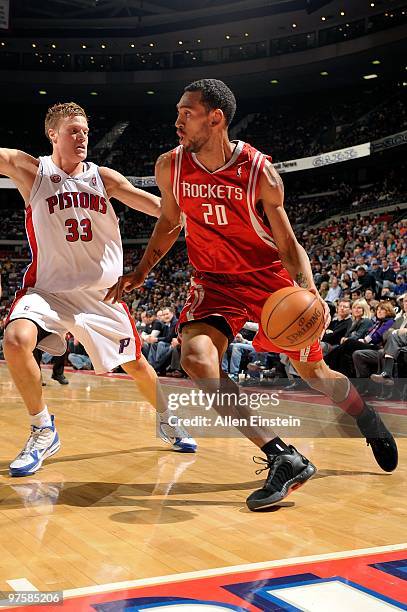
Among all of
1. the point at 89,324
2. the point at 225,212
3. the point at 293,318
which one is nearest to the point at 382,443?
the point at 293,318

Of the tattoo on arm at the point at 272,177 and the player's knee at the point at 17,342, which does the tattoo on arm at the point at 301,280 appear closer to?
the tattoo on arm at the point at 272,177

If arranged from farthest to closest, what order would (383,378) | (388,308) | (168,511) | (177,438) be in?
(388,308) → (383,378) → (177,438) → (168,511)

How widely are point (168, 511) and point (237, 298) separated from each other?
108cm

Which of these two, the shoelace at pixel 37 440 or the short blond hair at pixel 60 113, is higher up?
the short blond hair at pixel 60 113

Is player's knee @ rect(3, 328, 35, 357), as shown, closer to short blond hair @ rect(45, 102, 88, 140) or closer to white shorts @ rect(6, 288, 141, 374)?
white shorts @ rect(6, 288, 141, 374)

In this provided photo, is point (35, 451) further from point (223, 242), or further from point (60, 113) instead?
point (60, 113)

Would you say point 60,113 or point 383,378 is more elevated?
point 60,113

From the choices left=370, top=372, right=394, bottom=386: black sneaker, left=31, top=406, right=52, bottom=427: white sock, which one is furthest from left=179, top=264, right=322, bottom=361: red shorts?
left=370, top=372, right=394, bottom=386: black sneaker

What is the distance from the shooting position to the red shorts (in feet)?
10.8

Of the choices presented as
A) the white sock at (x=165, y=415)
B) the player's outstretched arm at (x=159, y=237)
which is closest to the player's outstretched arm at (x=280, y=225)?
the player's outstretched arm at (x=159, y=237)

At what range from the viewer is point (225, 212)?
3.22 meters

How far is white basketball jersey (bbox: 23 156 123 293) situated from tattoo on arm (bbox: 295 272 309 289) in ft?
4.08

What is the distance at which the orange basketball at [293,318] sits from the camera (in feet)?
9.53

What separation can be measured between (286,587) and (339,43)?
23.5 meters
